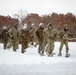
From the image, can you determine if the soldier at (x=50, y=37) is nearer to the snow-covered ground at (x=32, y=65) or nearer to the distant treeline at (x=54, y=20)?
the distant treeline at (x=54, y=20)

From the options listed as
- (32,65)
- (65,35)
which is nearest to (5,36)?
(65,35)

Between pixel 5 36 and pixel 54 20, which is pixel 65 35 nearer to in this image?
pixel 54 20

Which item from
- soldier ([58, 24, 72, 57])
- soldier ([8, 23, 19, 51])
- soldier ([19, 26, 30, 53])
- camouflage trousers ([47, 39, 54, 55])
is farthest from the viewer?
soldier ([8, 23, 19, 51])

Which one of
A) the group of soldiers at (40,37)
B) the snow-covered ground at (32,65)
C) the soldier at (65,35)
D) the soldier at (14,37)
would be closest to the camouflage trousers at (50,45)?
the group of soldiers at (40,37)

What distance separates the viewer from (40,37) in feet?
23.9

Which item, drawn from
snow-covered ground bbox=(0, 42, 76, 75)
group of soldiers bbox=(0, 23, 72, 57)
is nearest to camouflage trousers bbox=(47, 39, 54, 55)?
group of soldiers bbox=(0, 23, 72, 57)

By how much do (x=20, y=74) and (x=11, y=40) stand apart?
8.65ft

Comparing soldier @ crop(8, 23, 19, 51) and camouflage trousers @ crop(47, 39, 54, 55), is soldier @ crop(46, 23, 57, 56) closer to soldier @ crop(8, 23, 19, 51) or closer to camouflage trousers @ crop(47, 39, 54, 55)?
camouflage trousers @ crop(47, 39, 54, 55)

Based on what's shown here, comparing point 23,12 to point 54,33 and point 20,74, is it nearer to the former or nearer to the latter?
point 54,33

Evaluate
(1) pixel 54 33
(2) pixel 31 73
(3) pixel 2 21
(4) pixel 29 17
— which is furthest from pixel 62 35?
(2) pixel 31 73

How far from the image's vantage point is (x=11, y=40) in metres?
7.93

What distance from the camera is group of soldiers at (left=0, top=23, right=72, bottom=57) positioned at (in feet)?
23.1

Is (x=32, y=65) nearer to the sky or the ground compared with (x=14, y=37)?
nearer to the ground

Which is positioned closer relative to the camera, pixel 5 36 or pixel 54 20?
pixel 54 20
